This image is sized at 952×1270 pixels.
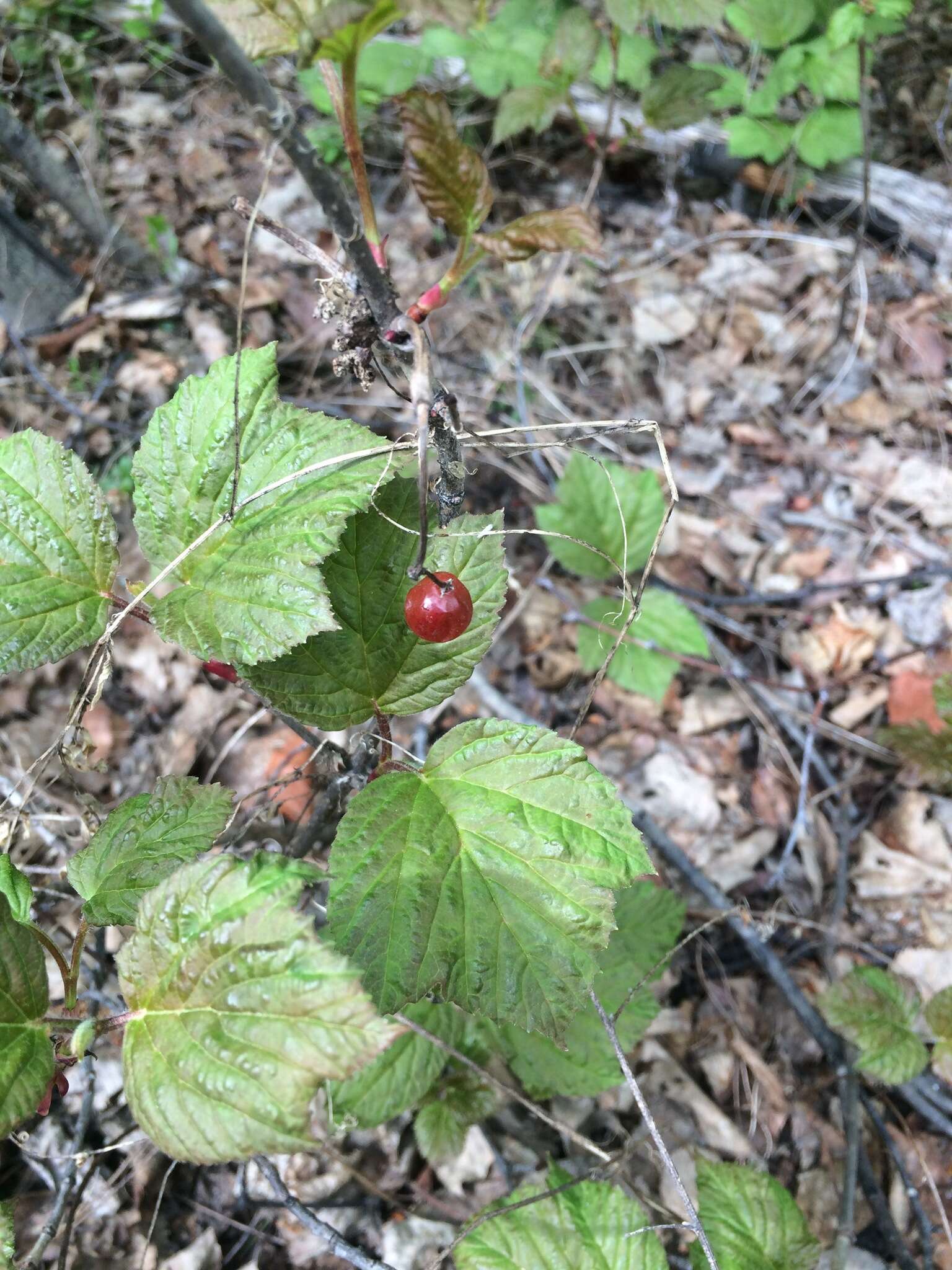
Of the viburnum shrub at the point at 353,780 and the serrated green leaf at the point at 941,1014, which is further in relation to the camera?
the serrated green leaf at the point at 941,1014

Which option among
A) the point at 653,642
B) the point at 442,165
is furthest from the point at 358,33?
the point at 653,642

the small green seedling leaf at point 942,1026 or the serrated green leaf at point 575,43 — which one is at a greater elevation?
the serrated green leaf at point 575,43

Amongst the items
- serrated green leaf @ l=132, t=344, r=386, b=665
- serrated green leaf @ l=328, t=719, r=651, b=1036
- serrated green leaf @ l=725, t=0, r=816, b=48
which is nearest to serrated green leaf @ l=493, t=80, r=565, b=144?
serrated green leaf @ l=725, t=0, r=816, b=48

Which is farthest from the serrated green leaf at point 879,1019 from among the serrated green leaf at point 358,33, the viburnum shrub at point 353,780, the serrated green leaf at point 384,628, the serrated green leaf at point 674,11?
the serrated green leaf at point 674,11

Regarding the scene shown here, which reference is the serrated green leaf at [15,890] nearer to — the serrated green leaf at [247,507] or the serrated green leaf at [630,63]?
the serrated green leaf at [247,507]

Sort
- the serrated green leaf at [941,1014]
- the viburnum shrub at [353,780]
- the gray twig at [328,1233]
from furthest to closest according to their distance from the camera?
the serrated green leaf at [941,1014] < the gray twig at [328,1233] < the viburnum shrub at [353,780]

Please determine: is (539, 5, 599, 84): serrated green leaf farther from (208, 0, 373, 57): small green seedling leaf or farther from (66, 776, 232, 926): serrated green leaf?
(66, 776, 232, 926): serrated green leaf
